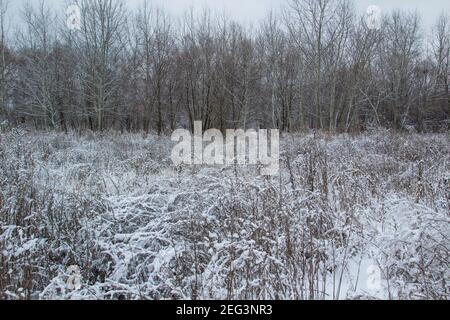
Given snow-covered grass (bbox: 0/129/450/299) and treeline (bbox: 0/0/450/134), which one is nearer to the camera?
snow-covered grass (bbox: 0/129/450/299)

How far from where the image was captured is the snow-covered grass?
7.44 feet

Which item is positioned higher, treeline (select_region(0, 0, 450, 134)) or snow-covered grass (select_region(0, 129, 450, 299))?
treeline (select_region(0, 0, 450, 134))

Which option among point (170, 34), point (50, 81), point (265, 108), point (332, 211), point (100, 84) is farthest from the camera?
point (265, 108)

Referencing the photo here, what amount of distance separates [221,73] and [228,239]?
19280 millimetres

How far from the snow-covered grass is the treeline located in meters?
13.8

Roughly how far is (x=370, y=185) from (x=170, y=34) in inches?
752

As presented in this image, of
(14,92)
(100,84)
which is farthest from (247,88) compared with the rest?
(14,92)

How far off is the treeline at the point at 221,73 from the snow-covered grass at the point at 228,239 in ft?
45.4

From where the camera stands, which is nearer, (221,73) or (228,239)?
(228,239)

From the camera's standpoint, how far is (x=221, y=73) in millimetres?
20969

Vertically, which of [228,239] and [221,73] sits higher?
[221,73]

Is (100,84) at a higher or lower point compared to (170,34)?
lower
